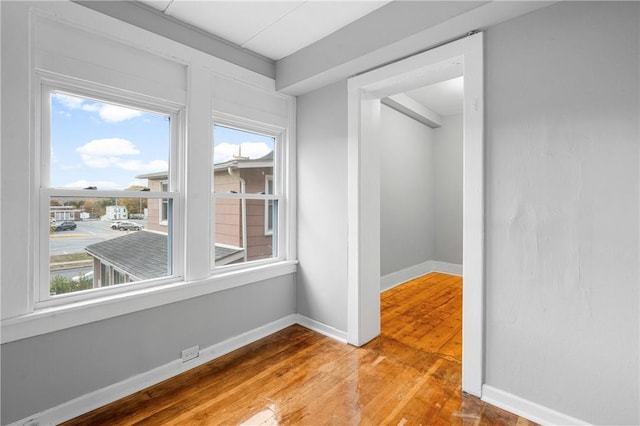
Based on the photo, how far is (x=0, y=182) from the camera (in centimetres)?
159

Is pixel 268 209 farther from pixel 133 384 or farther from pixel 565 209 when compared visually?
pixel 565 209

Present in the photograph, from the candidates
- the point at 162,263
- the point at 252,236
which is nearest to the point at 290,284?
the point at 252,236

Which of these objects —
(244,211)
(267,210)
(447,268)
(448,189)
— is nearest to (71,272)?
(244,211)

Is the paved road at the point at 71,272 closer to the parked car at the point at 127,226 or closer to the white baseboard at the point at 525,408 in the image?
the parked car at the point at 127,226

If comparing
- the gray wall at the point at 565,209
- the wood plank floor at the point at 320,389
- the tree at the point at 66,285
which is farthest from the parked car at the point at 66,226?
the gray wall at the point at 565,209

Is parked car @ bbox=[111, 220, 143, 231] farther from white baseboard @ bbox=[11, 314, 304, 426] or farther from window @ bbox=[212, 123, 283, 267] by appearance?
white baseboard @ bbox=[11, 314, 304, 426]

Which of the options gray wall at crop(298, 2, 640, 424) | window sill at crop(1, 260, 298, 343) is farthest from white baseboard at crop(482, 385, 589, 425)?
window sill at crop(1, 260, 298, 343)

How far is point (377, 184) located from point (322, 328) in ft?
4.95

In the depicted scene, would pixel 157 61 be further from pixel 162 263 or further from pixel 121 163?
pixel 162 263

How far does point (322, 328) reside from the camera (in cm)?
294

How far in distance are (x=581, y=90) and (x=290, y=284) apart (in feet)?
8.90

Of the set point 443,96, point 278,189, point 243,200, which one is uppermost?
point 443,96

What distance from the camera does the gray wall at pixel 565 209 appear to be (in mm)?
1510

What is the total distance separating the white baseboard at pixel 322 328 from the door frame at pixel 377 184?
0.33ft
